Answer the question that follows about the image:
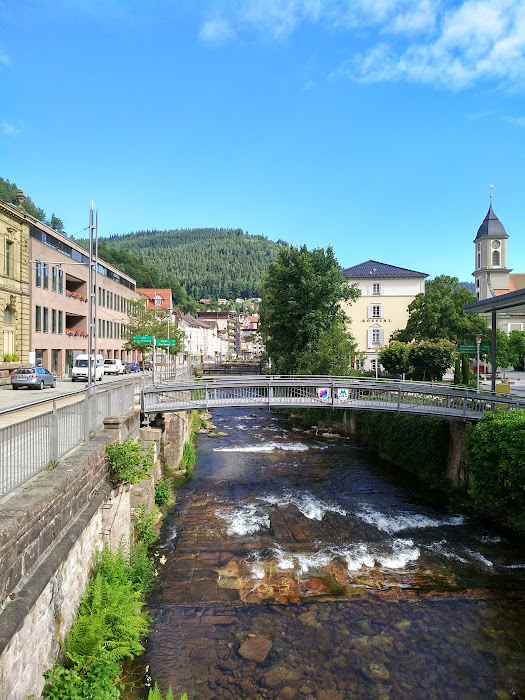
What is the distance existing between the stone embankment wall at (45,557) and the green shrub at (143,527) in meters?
3.89

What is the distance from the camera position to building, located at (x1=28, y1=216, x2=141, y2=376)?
35.3 metres

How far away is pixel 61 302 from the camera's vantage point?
40.4 meters

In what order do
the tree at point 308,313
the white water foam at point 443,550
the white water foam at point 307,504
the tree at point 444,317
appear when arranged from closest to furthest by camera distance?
the white water foam at point 443,550 → the white water foam at point 307,504 → the tree at point 308,313 → the tree at point 444,317

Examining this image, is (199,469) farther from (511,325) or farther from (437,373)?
(511,325)

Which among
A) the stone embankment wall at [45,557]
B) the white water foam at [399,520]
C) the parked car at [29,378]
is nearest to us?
the stone embankment wall at [45,557]

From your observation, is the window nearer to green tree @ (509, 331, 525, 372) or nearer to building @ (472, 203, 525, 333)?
green tree @ (509, 331, 525, 372)

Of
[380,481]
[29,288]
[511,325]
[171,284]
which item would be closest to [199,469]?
[380,481]

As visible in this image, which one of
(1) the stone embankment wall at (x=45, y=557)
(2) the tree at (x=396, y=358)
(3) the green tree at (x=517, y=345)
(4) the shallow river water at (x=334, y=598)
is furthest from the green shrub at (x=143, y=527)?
(3) the green tree at (x=517, y=345)

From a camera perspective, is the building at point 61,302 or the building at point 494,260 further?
the building at point 494,260

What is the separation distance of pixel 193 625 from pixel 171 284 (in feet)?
498

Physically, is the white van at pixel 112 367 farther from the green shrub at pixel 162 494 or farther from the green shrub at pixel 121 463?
the green shrub at pixel 121 463

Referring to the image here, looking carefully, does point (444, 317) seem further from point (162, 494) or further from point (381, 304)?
point (162, 494)

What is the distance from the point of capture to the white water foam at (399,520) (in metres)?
16.1

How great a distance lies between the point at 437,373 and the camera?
40562mm
